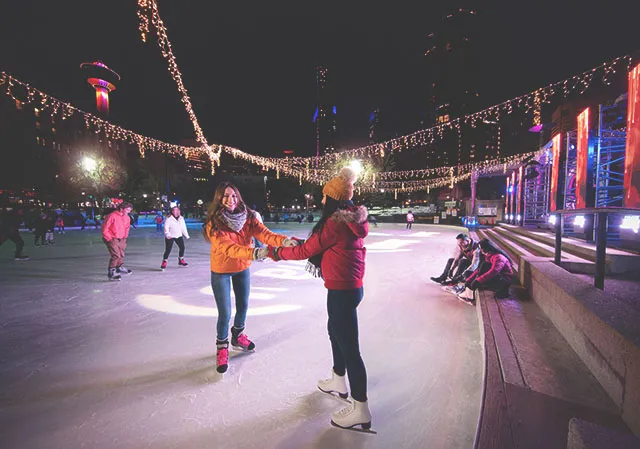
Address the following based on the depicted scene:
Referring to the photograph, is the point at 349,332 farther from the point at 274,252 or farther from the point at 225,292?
the point at 225,292

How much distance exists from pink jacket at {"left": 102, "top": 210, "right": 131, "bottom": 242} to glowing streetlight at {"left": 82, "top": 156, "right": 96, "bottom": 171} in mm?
26303

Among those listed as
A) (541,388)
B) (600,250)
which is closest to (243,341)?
(541,388)

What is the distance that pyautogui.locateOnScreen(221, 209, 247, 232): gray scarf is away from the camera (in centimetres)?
241

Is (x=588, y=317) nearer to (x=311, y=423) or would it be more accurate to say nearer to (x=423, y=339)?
(x=423, y=339)

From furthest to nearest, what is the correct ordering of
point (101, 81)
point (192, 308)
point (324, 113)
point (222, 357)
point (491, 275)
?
point (324, 113)
point (101, 81)
point (192, 308)
point (491, 275)
point (222, 357)

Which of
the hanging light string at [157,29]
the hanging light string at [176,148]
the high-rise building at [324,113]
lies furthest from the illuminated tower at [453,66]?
the hanging light string at [157,29]

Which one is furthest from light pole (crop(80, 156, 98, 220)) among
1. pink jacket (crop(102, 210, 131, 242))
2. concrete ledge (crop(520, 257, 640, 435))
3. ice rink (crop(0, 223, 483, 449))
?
concrete ledge (crop(520, 257, 640, 435))

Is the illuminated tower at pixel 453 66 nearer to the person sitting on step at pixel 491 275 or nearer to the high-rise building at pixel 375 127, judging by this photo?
the high-rise building at pixel 375 127

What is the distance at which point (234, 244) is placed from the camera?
93.3 inches

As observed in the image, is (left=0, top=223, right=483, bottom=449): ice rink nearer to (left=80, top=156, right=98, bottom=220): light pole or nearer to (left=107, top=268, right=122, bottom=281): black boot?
(left=107, top=268, right=122, bottom=281): black boot

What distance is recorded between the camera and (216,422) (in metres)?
1.86

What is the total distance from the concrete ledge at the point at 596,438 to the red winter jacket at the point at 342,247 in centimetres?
113

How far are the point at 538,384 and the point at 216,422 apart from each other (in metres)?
2.14

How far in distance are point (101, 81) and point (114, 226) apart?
26.6 meters
